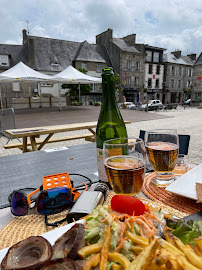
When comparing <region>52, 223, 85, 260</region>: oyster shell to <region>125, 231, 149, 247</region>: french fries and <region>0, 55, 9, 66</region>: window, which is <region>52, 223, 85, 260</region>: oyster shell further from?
<region>0, 55, 9, 66</region>: window

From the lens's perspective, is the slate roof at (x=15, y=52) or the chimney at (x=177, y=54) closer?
the slate roof at (x=15, y=52)

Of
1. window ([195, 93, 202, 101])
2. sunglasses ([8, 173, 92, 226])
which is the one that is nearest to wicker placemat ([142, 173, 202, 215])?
sunglasses ([8, 173, 92, 226])

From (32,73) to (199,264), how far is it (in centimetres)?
1659

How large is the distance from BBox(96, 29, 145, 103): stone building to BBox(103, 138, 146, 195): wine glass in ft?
115

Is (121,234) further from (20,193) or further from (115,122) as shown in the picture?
(115,122)

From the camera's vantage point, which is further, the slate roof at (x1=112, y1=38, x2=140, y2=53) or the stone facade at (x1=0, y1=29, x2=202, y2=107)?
the slate roof at (x1=112, y1=38, x2=140, y2=53)

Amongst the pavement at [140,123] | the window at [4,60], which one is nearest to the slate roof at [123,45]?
the window at [4,60]

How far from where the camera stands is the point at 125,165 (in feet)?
3.32

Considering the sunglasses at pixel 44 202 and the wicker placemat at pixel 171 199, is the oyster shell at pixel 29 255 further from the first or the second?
the wicker placemat at pixel 171 199

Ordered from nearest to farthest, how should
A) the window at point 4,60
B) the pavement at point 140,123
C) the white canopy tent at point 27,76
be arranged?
the pavement at point 140,123 → the white canopy tent at point 27,76 → the window at point 4,60

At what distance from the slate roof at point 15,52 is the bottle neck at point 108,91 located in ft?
113

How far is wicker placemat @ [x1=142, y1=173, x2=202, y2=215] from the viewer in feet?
3.33

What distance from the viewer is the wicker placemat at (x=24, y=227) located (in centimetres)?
84

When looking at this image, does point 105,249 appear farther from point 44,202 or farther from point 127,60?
point 127,60
